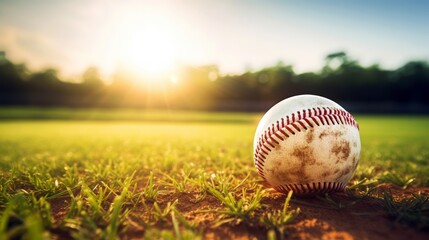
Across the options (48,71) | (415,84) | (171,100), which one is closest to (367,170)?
(171,100)

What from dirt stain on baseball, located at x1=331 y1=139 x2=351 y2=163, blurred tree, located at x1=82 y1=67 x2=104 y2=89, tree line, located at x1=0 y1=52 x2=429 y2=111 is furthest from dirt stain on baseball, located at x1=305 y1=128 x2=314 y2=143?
blurred tree, located at x1=82 y1=67 x2=104 y2=89

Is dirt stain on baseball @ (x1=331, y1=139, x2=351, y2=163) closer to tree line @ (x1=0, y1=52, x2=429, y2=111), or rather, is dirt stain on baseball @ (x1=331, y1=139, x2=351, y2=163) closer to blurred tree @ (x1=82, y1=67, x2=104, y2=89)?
tree line @ (x1=0, y1=52, x2=429, y2=111)

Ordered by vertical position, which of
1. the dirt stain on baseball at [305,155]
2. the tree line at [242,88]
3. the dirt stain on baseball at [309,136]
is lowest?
the dirt stain on baseball at [305,155]

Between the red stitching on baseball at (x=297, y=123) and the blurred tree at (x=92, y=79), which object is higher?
the blurred tree at (x=92, y=79)

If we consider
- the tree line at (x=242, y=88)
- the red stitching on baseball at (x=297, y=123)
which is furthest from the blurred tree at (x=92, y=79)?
the red stitching on baseball at (x=297, y=123)

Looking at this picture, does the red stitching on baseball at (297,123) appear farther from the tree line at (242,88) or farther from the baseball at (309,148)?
the tree line at (242,88)
